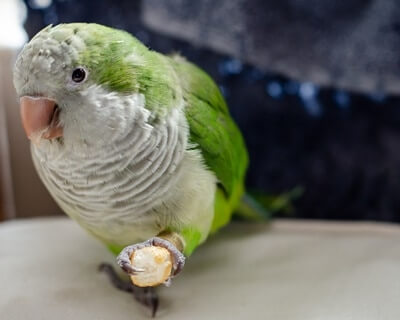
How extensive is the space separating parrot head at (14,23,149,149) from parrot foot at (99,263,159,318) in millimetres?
284

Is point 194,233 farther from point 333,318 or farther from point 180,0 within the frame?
point 180,0

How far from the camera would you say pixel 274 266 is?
912mm

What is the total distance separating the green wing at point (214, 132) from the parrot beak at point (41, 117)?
0.20 m

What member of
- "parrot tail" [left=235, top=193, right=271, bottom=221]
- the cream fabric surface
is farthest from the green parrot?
"parrot tail" [left=235, top=193, right=271, bottom=221]

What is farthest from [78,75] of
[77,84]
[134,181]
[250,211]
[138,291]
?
[250,211]

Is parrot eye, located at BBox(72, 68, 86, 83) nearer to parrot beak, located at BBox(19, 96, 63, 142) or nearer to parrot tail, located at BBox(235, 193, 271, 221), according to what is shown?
parrot beak, located at BBox(19, 96, 63, 142)

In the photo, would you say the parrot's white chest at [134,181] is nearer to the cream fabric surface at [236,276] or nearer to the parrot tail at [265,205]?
the cream fabric surface at [236,276]

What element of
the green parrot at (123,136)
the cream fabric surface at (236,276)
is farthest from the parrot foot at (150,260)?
the cream fabric surface at (236,276)

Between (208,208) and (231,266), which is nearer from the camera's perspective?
(208,208)

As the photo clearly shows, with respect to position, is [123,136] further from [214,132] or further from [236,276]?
[236,276]

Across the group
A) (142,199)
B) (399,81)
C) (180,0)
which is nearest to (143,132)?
(142,199)

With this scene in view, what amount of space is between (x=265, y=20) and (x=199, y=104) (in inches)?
16.3

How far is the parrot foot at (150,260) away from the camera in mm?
595

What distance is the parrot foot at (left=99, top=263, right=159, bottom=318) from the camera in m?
0.77
